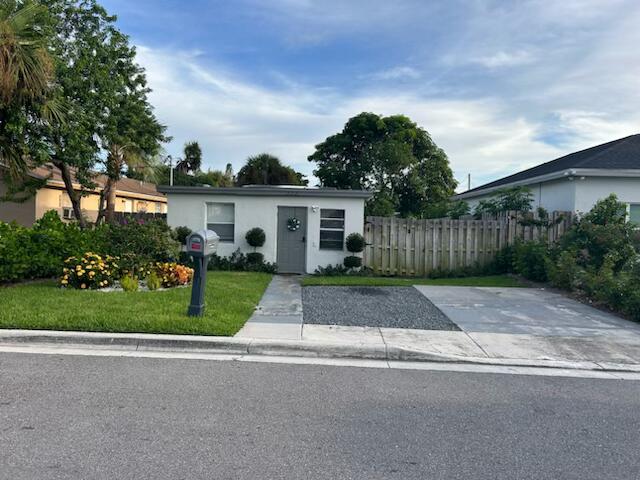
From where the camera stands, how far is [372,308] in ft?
28.8

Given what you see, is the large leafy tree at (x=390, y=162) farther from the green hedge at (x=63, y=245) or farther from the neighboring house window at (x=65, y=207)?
the green hedge at (x=63, y=245)

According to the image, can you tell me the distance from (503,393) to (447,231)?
398 inches

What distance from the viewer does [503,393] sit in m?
4.95

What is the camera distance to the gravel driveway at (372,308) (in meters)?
7.69

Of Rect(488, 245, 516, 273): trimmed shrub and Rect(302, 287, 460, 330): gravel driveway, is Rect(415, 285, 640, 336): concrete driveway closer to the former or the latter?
Rect(302, 287, 460, 330): gravel driveway

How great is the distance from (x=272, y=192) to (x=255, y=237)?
144 centimetres

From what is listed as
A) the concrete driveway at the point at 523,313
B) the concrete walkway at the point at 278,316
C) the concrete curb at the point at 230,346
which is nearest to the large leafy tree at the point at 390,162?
the concrete driveway at the point at 523,313

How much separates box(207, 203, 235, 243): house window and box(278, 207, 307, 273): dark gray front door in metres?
1.51

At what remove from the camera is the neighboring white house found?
46.9 feet

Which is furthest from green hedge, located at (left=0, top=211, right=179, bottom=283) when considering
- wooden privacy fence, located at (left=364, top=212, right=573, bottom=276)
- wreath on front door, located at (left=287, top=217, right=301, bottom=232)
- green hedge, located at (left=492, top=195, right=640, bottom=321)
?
green hedge, located at (left=492, top=195, right=640, bottom=321)

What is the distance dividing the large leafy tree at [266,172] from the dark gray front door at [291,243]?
20.6 meters

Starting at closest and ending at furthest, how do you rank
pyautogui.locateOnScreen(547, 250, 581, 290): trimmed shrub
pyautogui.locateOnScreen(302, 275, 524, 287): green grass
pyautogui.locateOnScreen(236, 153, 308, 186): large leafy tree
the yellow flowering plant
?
1. the yellow flowering plant
2. pyautogui.locateOnScreen(547, 250, 581, 290): trimmed shrub
3. pyautogui.locateOnScreen(302, 275, 524, 287): green grass
4. pyautogui.locateOnScreen(236, 153, 308, 186): large leafy tree

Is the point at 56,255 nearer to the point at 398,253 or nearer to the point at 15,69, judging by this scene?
the point at 15,69

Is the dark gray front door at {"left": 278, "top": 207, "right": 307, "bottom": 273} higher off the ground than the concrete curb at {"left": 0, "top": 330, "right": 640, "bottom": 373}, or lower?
higher
